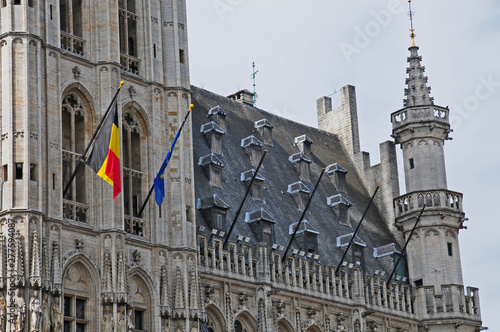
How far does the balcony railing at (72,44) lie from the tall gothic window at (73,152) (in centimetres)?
170

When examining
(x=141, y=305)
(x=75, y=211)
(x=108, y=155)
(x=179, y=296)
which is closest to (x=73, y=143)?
(x=108, y=155)

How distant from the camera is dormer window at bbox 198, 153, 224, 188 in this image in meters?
54.8

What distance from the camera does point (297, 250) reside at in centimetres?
5547

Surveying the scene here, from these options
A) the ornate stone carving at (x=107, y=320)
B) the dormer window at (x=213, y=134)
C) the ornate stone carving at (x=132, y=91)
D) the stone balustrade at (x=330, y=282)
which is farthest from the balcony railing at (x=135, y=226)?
the dormer window at (x=213, y=134)

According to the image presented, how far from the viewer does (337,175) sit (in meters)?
63.6

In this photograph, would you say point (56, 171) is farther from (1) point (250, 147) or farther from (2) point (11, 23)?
(1) point (250, 147)

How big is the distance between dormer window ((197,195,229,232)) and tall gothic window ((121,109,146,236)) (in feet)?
16.6

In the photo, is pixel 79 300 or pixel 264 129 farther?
pixel 264 129

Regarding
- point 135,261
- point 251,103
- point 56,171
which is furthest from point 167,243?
point 251,103

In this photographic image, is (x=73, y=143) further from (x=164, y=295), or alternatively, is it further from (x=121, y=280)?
(x=164, y=295)

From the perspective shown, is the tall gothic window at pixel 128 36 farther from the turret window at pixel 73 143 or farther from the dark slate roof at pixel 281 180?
the dark slate roof at pixel 281 180

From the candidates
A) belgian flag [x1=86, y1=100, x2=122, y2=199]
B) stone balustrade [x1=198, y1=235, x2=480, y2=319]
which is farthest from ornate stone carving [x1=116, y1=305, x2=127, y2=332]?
stone balustrade [x1=198, y1=235, x2=480, y2=319]

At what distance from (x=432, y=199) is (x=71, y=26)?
21434 mm

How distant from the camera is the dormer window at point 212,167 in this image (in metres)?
54.8
